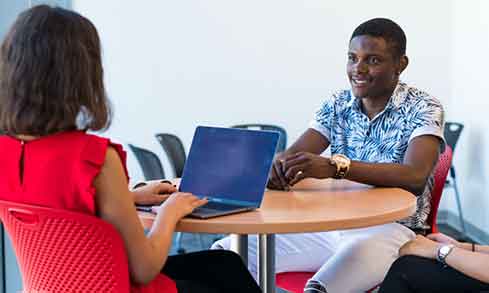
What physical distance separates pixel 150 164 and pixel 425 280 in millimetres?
2288

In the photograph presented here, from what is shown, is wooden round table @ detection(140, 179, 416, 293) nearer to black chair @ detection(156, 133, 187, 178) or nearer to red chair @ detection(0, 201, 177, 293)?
red chair @ detection(0, 201, 177, 293)

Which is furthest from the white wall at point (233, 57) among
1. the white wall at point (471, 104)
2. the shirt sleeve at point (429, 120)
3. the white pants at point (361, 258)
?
the white pants at point (361, 258)

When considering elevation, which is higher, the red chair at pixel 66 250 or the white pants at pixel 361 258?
the red chair at pixel 66 250

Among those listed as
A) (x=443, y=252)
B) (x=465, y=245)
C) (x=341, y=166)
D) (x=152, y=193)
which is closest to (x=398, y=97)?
(x=341, y=166)

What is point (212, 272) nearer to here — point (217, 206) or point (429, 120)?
point (217, 206)

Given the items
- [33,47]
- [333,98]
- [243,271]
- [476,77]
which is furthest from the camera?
[476,77]

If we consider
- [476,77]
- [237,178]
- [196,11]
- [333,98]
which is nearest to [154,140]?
[196,11]

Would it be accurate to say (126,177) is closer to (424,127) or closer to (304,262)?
(304,262)

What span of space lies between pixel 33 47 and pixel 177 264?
2.80 ft

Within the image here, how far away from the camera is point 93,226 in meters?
1.57

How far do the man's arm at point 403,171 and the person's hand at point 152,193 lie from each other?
580 millimetres

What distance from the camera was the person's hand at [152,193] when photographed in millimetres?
2062

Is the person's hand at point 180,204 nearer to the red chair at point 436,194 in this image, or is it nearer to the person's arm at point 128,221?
the person's arm at point 128,221

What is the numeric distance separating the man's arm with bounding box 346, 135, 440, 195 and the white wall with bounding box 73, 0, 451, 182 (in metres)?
3.22
